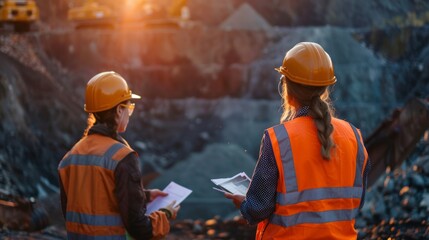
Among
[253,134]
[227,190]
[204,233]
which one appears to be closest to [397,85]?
[253,134]

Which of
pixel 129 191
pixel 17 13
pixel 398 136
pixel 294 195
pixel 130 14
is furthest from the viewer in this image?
pixel 130 14

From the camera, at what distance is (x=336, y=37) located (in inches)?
552

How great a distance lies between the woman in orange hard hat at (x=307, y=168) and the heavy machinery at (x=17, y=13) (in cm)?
1023

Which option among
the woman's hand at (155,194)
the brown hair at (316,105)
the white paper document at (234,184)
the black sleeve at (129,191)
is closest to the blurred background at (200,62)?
the woman's hand at (155,194)

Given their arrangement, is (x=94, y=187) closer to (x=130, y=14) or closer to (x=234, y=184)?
(x=234, y=184)

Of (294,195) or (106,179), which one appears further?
(106,179)

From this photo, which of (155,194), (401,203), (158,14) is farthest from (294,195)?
(158,14)

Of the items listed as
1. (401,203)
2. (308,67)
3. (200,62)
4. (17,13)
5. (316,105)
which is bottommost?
(401,203)

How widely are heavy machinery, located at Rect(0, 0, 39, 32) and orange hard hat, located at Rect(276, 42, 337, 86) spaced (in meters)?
10.2

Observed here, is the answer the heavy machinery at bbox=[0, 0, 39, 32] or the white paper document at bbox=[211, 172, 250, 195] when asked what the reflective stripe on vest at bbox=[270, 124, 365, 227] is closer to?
the white paper document at bbox=[211, 172, 250, 195]

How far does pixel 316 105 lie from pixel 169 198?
941 millimetres

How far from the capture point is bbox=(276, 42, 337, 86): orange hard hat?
2398mm

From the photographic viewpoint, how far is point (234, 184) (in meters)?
2.73

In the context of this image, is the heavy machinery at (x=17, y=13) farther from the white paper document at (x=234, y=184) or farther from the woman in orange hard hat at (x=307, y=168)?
the woman in orange hard hat at (x=307, y=168)
